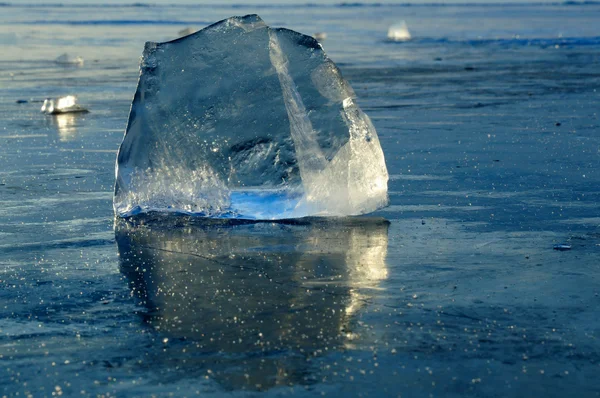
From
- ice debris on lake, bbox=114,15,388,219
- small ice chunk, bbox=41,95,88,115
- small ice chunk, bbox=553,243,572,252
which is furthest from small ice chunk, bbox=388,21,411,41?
small ice chunk, bbox=553,243,572,252

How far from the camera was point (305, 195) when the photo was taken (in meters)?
7.45

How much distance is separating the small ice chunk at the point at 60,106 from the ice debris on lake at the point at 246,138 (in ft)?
24.2

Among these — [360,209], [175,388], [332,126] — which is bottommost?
[175,388]

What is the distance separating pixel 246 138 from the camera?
7566mm

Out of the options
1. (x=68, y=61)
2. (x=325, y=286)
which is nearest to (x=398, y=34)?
(x=68, y=61)

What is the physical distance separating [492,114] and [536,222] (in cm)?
692

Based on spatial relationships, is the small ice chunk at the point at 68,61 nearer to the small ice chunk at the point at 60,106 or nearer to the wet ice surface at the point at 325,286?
the small ice chunk at the point at 60,106

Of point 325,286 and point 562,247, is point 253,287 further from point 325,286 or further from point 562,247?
point 562,247

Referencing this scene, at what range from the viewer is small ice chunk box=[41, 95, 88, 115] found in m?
14.6

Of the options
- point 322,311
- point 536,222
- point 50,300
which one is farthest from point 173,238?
point 536,222

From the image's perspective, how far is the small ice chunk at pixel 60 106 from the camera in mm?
14641

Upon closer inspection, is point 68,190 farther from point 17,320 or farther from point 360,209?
point 17,320

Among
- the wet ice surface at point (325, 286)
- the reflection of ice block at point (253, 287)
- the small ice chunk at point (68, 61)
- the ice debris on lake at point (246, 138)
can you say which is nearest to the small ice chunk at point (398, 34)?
the small ice chunk at point (68, 61)

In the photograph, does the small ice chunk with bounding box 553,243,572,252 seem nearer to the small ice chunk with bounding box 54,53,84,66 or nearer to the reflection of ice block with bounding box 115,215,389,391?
the reflection of ice block with bounding box 115,215,389,391
